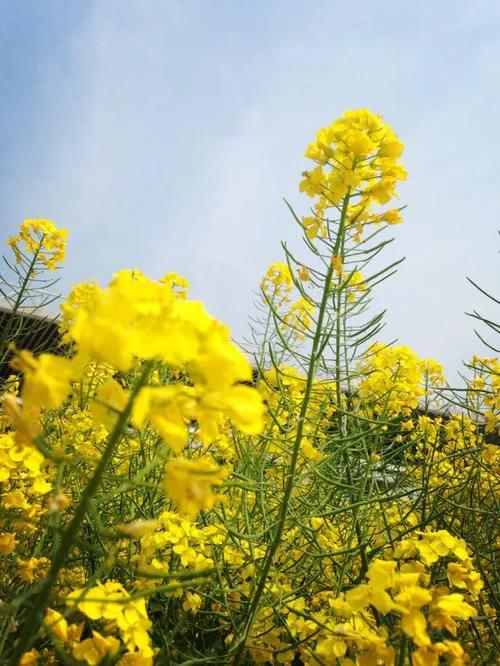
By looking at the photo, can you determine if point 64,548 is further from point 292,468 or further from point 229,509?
point 229,509

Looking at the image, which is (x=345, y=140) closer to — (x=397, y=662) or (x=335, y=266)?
(x=335, y=266)

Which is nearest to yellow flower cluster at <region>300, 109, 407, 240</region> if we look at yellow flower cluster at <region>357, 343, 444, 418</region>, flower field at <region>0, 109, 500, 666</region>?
flower field at <region>0, 109, 500, 666</region>

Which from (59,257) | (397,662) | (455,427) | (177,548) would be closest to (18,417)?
(397,662)

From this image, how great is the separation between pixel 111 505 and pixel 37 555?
0.44 metres

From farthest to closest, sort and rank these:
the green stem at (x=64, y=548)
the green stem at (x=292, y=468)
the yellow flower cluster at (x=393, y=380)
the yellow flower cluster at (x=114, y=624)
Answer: the yellow flower cluster at (x=393, y=380) < the green stem at (x=292, y=468) < the yellow flower cluster at (x=114, y=624) < the green stem at (x=64, y=548)

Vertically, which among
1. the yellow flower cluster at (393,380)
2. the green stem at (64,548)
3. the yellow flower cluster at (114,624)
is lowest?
the yellow flower cluster at (114,624)

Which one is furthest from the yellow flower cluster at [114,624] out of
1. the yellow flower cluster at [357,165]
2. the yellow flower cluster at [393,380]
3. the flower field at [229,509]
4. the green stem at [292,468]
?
the yellow flower cluster at [393,380]

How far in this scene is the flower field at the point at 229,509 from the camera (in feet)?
1.79

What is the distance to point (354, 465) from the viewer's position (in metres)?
1.95

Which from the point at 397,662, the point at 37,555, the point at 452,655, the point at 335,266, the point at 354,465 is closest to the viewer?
the point at 452,655

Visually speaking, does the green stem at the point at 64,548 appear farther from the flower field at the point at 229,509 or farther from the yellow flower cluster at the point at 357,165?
the yellow flower cluster at the point at 357,165

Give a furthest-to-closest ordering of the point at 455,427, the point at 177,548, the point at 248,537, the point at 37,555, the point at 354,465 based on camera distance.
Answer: the point at 455,427
the point at 354,465
the point at 37,555
the point at 177,548
the point at 248,537

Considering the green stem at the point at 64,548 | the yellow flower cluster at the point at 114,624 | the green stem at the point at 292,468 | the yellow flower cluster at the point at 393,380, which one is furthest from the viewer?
the yellow flower cluster at the point at 393,380

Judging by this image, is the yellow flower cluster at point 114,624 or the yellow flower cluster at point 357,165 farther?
the yellow flower cluster at point 357,165
